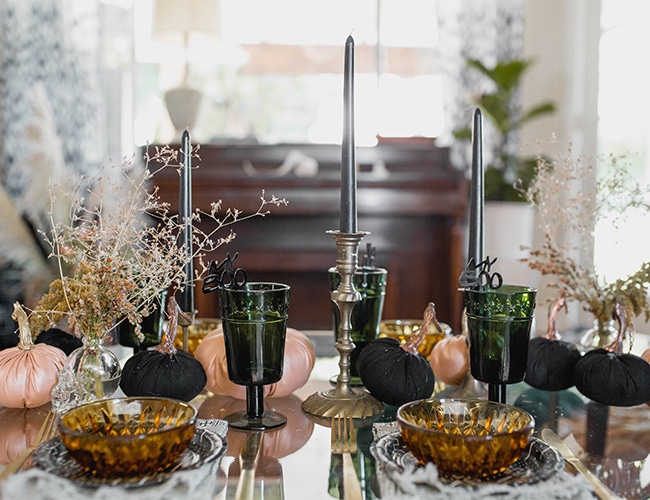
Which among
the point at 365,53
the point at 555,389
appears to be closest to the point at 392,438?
the point at 555,389

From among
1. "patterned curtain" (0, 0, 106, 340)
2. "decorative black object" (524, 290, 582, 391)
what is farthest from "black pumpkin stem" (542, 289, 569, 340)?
"patterned curtain" (0, 0, 106, 340)

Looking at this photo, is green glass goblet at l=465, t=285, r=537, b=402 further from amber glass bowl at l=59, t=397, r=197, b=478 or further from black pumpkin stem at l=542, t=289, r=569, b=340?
amber glass bowl at l=59, t=397, r=197, b=478

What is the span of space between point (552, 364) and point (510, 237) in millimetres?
2095

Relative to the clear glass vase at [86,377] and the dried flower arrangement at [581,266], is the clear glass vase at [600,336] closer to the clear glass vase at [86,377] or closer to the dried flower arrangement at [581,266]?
the dried flower arrangement at [581,266]

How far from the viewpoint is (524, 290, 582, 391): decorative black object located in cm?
87

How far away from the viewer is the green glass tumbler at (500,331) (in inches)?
28.6

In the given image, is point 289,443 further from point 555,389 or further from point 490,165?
point 490,165

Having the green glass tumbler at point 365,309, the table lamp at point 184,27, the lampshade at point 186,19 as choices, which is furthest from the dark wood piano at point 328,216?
the green glass tumbler at point 365,309

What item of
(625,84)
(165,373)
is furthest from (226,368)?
(625,84)

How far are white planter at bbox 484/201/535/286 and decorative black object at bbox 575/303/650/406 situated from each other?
2034 millimetres

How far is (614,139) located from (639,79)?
11.4 inches

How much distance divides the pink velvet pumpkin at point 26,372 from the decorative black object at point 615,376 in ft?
2.00

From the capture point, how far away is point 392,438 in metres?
0.64

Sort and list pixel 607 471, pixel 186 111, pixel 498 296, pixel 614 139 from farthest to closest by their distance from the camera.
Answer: pixel 614 139 < pixel 186 111 < pixel 498 296 < pixel 607 471
